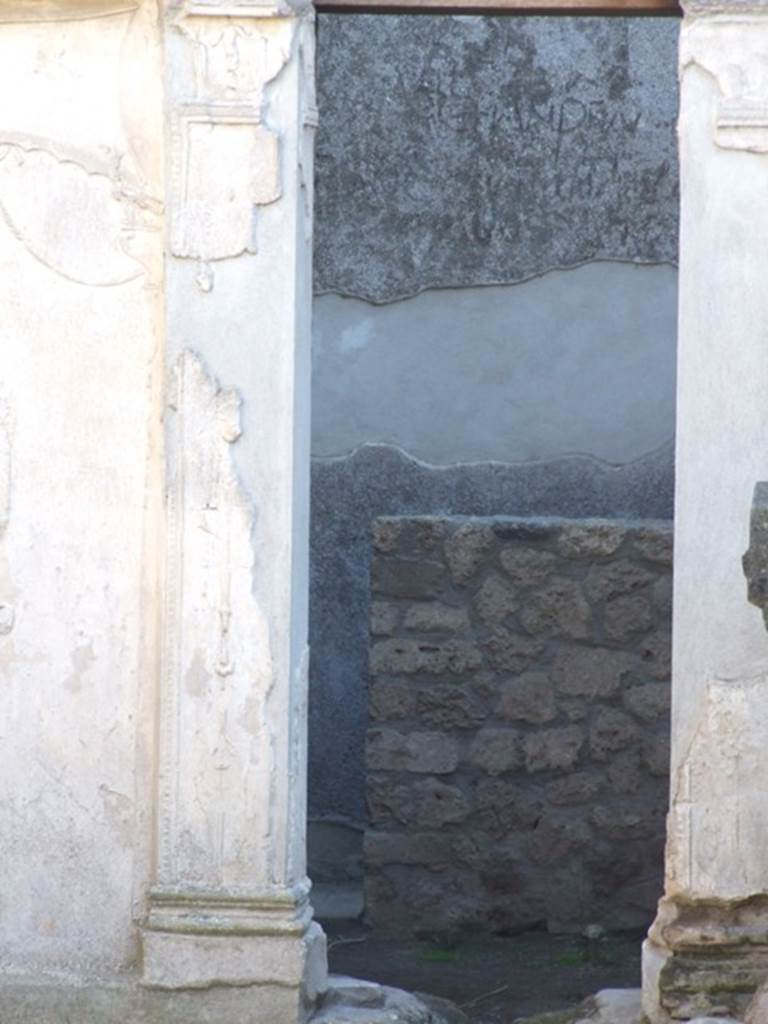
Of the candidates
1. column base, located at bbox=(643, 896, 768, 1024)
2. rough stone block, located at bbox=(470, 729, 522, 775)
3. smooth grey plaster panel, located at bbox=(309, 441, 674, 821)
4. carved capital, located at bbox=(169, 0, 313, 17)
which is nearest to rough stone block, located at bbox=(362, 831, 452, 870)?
rough stone block, located at bbox=(470, 729, 522, 775)

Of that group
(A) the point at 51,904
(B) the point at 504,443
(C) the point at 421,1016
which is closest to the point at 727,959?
(C) the point at 421,1016

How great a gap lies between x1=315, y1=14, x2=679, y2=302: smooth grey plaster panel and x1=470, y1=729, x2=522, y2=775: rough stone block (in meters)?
1.92

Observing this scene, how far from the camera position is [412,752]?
6.84 metres

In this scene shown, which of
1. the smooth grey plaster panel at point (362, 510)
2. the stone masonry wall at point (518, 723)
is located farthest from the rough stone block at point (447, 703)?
the smooth grey plaster panel at point (362, 510)

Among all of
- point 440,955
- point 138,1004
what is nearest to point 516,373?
point 440,955

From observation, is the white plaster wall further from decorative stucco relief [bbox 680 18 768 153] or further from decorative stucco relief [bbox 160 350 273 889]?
decorative stucco relief [bbox 680 18 768 153]

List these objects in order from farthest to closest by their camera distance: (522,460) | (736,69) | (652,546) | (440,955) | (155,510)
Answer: (522,460) < (652,546) < (440,955) < (155,510) < (736,69)

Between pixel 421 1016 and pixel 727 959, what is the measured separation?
777 mm

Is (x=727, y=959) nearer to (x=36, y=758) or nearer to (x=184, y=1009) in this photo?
(x=184, y=1009)

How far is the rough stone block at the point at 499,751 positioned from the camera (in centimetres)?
680

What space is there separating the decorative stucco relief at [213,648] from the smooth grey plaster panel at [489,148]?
3.06m

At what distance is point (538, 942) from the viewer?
6.68m

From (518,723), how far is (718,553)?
196cm

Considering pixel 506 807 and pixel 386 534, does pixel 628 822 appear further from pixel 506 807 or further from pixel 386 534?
pixel 386 534
